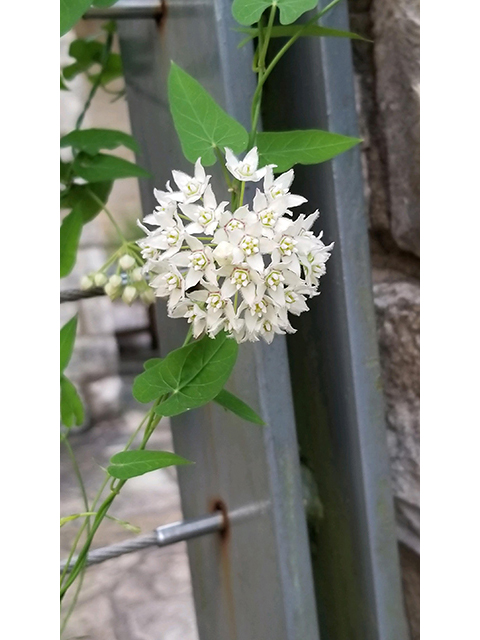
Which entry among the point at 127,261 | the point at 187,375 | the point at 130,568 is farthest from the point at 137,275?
the point at 130,568

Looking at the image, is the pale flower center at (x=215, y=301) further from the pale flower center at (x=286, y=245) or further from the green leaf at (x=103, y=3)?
the green leaf at (x=103, y=3)

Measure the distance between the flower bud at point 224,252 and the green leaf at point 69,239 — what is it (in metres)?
0.21

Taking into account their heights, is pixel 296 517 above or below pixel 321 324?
below

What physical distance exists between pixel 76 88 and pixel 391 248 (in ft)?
1.60

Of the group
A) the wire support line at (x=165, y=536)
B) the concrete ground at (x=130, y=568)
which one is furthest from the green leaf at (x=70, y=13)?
the concrete ground at (x=130, y=568)

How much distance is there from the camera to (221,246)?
10.1 inches

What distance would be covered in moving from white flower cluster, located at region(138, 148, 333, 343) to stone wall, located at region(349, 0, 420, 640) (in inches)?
8.8

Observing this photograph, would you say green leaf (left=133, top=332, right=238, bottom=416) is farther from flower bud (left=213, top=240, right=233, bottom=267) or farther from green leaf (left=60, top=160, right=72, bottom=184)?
green leaf (left=60, top=160, right=72, bottom=184)

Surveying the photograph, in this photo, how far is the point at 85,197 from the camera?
1.54 feet

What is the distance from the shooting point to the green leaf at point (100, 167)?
1.37 ft

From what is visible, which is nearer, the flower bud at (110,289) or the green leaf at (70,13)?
the green leaf at (70,13)

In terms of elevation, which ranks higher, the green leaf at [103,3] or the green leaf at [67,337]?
the green leaf at [103,3]
